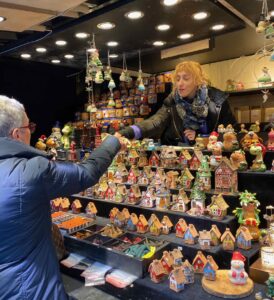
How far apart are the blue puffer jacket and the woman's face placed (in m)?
1.62

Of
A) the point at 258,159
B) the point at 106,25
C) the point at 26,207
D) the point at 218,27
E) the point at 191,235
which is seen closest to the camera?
the point at 26,207

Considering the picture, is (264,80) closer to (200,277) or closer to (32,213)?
(200,277)

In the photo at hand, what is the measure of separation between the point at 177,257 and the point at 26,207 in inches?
37.5

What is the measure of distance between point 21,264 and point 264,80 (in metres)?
2.10

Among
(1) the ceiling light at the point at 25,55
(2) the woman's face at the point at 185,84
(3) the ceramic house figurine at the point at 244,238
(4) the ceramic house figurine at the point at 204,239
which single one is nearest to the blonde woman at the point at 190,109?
(2) the woman's face at the point at 185,84

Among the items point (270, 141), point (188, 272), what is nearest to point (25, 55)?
point (270, 141)

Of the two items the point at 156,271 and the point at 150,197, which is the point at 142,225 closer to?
the point at 150,197

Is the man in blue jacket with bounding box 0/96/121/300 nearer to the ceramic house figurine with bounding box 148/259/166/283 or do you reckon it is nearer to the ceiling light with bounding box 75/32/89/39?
the ceramic house figurine with bounding box 148/259/166/283

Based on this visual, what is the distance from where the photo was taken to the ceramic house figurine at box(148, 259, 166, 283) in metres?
1.70

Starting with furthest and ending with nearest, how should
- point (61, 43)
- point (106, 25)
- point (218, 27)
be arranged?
1. point (61, 43)
2. point (218, 27)
3. point (106, 25)

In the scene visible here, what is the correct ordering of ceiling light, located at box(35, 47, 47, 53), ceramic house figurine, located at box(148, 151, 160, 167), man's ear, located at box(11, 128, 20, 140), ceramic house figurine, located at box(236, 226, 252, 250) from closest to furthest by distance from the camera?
man's ear, located at box(11, 128, 20, 140) → ceramic house figurine, located at box(236, 226, 252, 250) → ceramic house figurine, located at box(148, 151, 160, 167) → ceiling light, located at box(35, 47, 47, 53)

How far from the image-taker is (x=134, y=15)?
2379 millimetres

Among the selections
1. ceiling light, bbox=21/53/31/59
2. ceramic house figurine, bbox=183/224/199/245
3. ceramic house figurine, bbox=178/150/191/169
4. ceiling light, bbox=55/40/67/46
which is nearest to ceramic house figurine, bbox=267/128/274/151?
ceramic house figurine, bbox=178/150/191/169

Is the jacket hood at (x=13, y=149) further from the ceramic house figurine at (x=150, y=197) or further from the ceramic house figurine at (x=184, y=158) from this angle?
the ceramic house figurine at (x=184, y=158)
